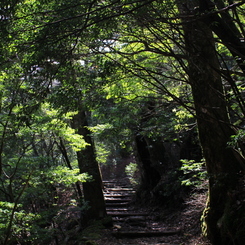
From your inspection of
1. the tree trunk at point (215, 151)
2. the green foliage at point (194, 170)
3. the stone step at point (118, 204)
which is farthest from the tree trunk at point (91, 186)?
the tree trunk at point (215, 151)

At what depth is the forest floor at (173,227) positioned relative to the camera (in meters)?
6.91

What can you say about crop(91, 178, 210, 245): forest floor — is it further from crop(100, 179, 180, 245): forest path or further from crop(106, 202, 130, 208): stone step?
crop(106, 202, 130, 208): stone step

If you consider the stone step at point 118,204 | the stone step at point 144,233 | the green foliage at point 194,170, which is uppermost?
the green foliage at point 194,170

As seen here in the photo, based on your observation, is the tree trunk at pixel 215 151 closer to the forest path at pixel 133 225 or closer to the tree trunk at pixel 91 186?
the forest path at pixel 133 225

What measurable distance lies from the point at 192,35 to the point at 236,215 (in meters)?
3.65

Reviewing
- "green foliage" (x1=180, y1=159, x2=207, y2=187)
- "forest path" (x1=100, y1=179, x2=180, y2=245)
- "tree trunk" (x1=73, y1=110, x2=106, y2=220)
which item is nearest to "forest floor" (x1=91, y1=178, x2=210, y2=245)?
"forest path" (x1=100, y1=179, x2=180, y2=245)

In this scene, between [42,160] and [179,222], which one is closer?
[42,160]

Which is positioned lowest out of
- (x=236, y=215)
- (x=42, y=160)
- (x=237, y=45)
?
(x=236, y=215)

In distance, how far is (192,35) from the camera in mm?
5340

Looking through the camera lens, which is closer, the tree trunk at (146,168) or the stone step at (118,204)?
the tree trunk at (146,168)

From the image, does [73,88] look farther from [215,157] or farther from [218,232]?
[218,232]

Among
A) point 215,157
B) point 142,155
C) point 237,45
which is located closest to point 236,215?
point 215,157

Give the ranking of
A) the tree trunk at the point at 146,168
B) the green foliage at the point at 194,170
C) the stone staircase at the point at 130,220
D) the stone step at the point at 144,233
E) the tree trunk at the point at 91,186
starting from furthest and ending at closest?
the tree trunk at the point at 146,168
the tree trunk at the point at 91,186
the stone staircase at the point at 130,220
the stone step at the point at 144,233
the green foliage at the point at 194,170

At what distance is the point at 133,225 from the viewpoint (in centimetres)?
977
